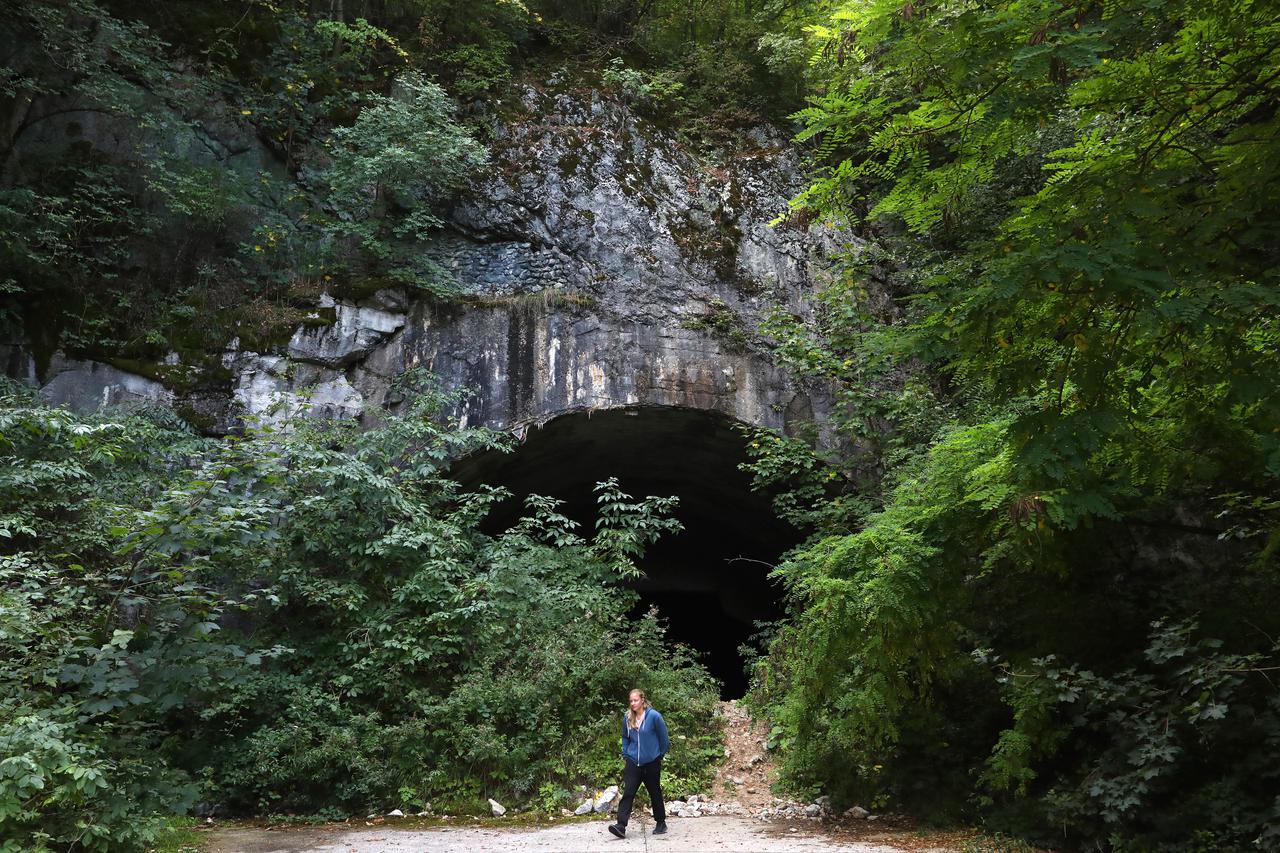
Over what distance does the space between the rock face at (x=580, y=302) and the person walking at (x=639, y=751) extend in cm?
550

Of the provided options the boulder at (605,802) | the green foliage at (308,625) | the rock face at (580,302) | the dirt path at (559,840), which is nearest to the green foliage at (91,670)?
the green foliage at (308,625)

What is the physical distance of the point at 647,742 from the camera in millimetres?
6090

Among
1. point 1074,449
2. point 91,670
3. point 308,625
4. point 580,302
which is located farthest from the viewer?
point 580,302

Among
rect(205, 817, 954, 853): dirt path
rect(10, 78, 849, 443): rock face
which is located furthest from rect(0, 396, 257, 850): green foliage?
rect(10, 78, 849, 443): rock face

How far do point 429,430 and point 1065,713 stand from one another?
693 cm

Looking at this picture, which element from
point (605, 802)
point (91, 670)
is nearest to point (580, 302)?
point (605, 802)

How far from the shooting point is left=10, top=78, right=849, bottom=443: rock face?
36.2 ft

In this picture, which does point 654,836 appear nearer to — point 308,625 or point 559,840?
point 559,840

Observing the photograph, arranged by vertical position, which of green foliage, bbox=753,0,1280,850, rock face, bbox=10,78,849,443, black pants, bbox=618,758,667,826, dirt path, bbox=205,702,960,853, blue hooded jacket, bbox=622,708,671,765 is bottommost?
dirt path, bbox=205,702,960,853

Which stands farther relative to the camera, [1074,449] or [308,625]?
[308,625]

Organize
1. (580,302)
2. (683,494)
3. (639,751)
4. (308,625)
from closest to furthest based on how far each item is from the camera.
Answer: (639,751)
(308,625)
(580,302)
(683,494)

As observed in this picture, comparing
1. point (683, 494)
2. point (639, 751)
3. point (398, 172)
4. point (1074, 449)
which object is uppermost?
point (398, 172)

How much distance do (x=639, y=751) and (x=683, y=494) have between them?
8849mm

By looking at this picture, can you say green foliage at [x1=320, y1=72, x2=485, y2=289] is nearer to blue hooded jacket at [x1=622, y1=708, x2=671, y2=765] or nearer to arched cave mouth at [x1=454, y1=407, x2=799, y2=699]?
arched cave mouth at [x1=454, y1=407, x2=799, y2=699]
